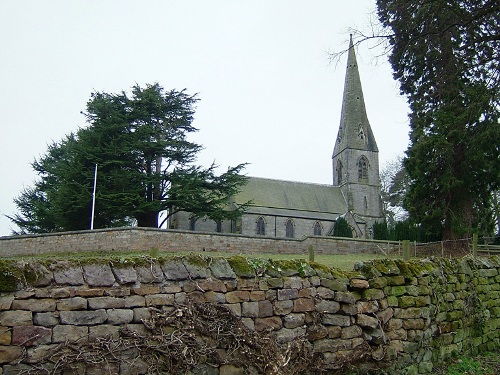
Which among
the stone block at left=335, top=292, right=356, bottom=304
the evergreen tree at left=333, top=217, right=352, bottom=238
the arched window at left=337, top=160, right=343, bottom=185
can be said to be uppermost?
the arched window at left=337, top=160, right=343, bottom=185

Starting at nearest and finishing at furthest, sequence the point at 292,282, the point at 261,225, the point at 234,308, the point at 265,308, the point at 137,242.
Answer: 1. the point at 234,308
2. the point at 265,308
3. the point at 292,282
4. the point at 137,242
5. the point at 261,225

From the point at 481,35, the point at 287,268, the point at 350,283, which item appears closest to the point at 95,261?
the point at 287,268

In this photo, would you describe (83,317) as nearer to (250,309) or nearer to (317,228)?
(250,309)

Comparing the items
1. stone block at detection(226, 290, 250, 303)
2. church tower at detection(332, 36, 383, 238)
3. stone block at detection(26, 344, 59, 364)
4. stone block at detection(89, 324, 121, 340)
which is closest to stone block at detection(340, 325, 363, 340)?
stone block at detection(226, 290, 250, 303)

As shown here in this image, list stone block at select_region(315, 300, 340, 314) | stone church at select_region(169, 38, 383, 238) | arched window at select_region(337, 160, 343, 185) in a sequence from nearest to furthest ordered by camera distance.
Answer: stone block at select_region(315, 300, 340, 314) → stone church at select_region(169, 38, 383, 238) → arched window at select_region(337, 160, 343, 185)

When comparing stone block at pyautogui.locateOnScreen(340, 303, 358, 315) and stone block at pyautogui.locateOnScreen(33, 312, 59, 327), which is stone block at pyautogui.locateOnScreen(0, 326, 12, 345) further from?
stone block at pyautogui.locateOnScreen(340, 303, 358, 315)

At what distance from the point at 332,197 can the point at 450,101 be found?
1579 inches

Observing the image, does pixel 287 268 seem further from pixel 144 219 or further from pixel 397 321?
pixel 144 219

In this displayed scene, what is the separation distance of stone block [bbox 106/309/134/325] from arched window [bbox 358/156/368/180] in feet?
178

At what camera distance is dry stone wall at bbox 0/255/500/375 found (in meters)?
4.63

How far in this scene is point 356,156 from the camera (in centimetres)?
5850

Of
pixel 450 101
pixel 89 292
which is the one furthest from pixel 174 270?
pixel 450 101

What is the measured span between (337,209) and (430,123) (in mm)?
31430

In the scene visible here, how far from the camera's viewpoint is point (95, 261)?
5.06 metres
